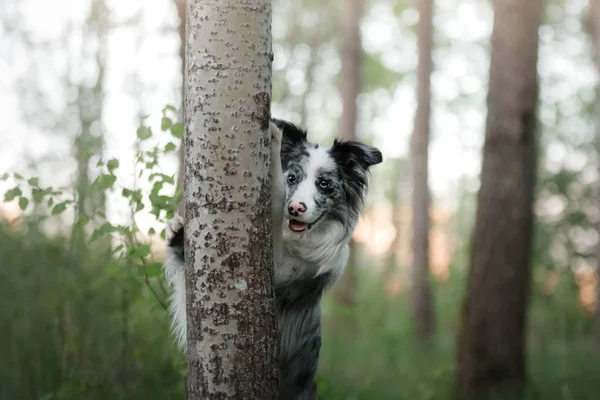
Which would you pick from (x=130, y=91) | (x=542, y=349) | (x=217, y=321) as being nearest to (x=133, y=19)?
(x=130, y=91)

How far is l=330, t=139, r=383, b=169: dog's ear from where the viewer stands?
3793 millimetres

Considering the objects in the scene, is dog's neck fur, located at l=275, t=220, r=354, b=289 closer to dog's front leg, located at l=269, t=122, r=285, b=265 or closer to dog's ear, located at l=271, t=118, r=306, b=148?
dog's front leg, located at l=269, t=122, r=285, b=265

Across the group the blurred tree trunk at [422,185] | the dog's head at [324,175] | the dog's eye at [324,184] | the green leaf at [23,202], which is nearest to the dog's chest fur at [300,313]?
the dog's head at [324,175]

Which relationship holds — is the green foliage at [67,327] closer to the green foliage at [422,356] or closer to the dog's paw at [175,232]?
the dog's paw at [175,232]

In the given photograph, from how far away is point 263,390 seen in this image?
2.58 metres

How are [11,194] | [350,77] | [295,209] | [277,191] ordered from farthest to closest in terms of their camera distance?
[350,77], [11,194], [295,209], [277,191]

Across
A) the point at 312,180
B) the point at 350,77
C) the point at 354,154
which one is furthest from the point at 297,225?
the point at 350,77

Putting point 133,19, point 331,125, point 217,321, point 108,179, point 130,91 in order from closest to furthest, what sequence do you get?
point 217,321 → point 108,179 → point 130,91 → point 133,19 → point 331,125

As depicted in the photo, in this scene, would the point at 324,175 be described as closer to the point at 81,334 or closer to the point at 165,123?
the point at 165,123

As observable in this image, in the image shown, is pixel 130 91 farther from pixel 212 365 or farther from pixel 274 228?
pixel 212 365

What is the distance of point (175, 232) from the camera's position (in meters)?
3.23

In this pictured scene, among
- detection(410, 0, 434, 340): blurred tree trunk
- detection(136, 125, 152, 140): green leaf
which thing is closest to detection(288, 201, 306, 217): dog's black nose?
detection(136, 125, 152, 140): green leaf

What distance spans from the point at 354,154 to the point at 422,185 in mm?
7782

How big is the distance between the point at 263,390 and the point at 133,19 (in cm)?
721
